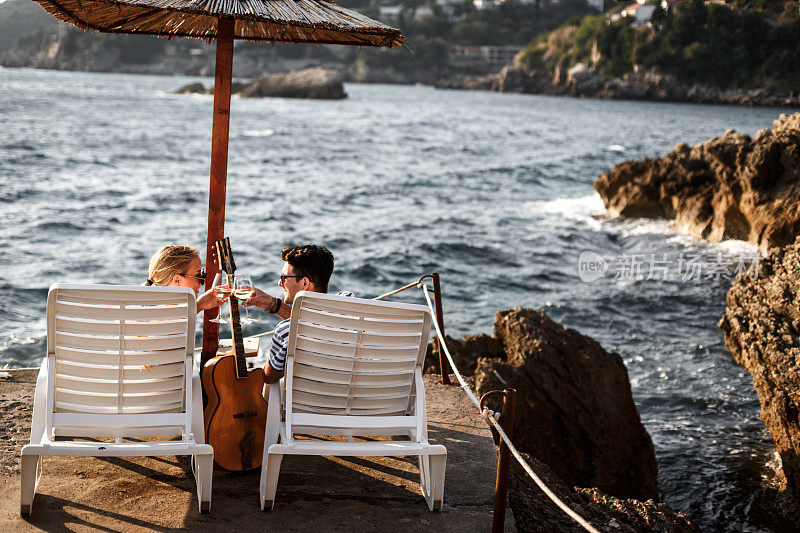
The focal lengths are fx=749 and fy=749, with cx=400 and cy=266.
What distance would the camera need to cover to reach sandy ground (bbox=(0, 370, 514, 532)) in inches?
143

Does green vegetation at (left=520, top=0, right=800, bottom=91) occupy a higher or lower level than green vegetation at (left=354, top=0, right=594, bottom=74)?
lower

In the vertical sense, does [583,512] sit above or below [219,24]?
below

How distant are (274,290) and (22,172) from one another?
1578 cm

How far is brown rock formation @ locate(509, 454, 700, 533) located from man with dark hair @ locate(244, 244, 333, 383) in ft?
4.99

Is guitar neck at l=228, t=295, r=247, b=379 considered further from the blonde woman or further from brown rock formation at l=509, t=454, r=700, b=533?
brown rock formation at l=509, t=454, r=700, b=533

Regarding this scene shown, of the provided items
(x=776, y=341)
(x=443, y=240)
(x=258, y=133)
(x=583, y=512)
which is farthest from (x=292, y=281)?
(x=258, y=133)

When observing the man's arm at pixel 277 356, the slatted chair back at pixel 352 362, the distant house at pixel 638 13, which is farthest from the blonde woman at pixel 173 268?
the distant house at pixel 638 13

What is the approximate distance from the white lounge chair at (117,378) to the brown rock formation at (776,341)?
4.69 meters

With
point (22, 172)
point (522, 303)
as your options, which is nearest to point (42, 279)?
point (522, 303)

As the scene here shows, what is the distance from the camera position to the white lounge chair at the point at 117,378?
3.48 metres

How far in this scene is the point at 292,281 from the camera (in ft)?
13.5

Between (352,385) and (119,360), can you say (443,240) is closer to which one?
(352,385)

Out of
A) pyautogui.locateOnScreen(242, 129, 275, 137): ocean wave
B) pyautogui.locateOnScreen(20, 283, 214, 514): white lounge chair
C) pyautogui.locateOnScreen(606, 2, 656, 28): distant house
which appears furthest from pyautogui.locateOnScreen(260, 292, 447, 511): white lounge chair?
pyautogui.locateOnScreen(606, 2, 656, 28): distant house

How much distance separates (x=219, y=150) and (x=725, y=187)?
1517 cm
